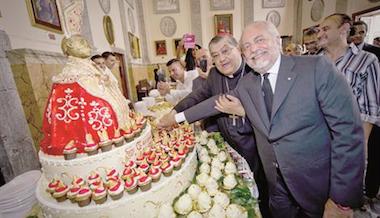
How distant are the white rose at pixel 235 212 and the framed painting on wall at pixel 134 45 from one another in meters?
9.51

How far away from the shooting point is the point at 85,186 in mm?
1273

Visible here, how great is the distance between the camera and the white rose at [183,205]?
4.48 feet

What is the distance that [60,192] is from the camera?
127 cm

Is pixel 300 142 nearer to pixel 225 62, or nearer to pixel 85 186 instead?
pixel 225 62

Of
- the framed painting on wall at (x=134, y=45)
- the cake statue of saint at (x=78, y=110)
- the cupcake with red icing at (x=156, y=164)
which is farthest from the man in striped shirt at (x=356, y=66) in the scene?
the framed painting on wall at (x=134, y=45)

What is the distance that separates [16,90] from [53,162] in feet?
7.10

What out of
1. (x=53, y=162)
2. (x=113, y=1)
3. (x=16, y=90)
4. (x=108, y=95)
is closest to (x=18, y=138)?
(x=16, y=90)

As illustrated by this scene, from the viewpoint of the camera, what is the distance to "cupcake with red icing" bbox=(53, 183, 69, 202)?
4.14ft

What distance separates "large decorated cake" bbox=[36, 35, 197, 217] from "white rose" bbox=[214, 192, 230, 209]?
277mm

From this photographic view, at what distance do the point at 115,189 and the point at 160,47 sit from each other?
41.7 feet

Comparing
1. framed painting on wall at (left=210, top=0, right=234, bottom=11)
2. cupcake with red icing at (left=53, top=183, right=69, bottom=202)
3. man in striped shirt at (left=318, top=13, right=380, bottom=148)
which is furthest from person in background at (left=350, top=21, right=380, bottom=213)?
framed painting on wall at (left=210, top=0, right=234, bottom=11)

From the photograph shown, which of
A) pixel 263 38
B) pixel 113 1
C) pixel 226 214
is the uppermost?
pixel 113 1

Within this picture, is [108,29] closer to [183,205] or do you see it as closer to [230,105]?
[230,105]

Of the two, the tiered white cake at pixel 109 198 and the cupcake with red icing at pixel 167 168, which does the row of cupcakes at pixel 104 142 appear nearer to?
the tiered white cake at pixel 109 198
